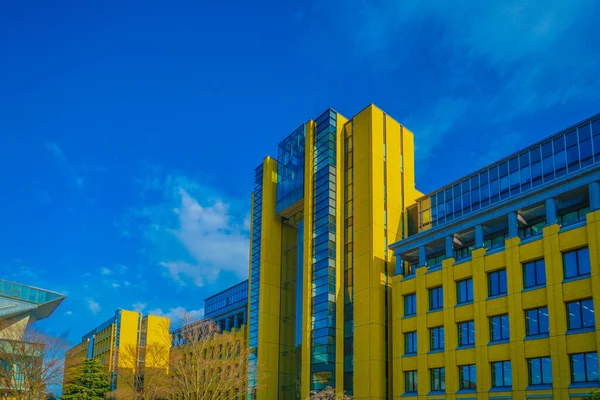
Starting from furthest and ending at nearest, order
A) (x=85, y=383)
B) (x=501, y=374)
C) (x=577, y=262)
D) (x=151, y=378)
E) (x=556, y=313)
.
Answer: (x=151, y=378), (x=85, y=383), (x=501, y=374), (x=577, y=262), (x=556, y=313)

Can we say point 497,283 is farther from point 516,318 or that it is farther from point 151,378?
point 151,378

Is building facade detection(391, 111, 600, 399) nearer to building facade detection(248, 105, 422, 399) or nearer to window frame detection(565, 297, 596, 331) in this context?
window frame detection(565, 297, 596, 331)

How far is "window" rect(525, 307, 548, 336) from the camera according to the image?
40281 millimetres

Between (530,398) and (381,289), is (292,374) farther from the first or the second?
(530,398)

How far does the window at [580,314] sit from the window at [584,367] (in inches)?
70.3

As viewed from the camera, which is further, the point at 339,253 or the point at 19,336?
the point at 19,336

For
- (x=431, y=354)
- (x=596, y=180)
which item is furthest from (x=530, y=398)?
(x=596, y=180)

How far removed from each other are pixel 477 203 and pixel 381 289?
36.6 feet

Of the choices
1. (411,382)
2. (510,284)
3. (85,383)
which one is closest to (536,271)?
(510,284)

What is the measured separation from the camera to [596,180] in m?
39.2

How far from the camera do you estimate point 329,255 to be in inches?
2292

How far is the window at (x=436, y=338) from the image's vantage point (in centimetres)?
4772

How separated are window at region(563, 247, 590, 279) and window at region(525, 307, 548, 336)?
3019 mm

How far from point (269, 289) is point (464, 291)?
89.1ft
